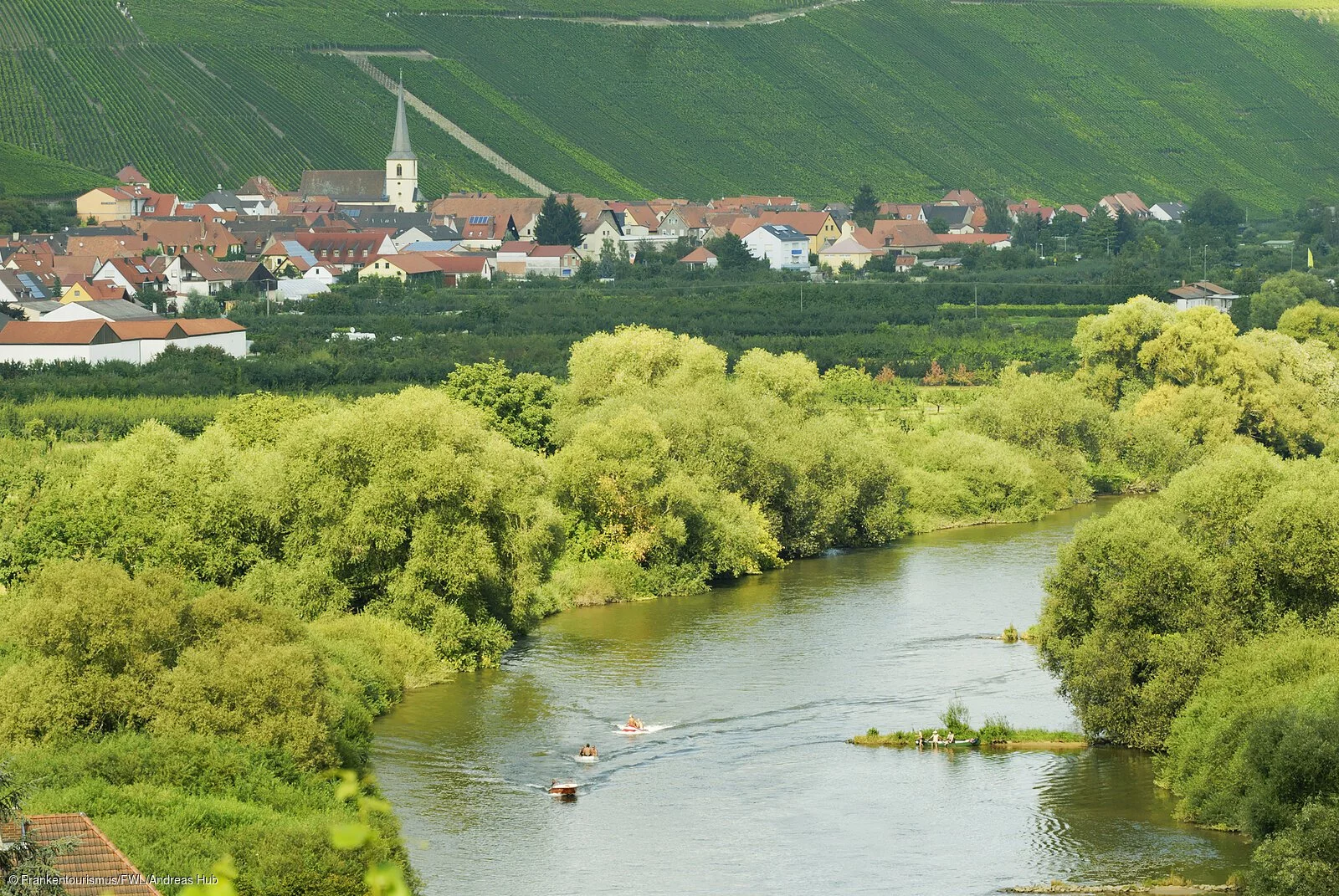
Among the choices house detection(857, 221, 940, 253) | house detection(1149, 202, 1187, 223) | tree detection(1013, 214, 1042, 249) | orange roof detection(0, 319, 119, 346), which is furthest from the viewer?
house detection(1149, 202, 1187, 223)

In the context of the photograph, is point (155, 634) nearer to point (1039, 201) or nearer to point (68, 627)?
point (68, 627)

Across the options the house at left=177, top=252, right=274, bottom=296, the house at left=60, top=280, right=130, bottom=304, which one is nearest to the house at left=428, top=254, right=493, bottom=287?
the house at left=177, top=252, right=274, bottom=296

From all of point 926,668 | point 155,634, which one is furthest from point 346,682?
point 926,668

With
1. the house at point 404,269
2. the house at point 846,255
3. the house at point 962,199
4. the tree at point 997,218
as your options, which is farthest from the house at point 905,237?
the house at point 404,269

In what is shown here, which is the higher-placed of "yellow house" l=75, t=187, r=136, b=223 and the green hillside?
the green hillside

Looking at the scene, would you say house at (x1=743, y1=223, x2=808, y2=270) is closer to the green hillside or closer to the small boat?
the green hillside

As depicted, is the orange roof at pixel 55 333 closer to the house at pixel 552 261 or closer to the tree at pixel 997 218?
the house at pixel 552 261
